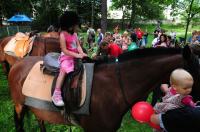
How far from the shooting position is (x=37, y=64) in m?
4.93

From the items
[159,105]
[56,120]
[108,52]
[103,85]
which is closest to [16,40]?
[108,52]

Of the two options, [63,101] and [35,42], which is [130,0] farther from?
[63,101]

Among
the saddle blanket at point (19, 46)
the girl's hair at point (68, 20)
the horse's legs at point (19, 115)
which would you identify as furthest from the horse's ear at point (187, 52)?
the saddle blanket at point (19, 46)

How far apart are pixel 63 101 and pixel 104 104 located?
21.2 inches

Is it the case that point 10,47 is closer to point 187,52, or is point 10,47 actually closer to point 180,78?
point 187,52

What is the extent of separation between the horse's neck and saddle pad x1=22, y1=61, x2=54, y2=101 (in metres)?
1.13

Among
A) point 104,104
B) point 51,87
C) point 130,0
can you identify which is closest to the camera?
point 104,104

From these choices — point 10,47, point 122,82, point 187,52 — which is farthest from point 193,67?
point 10,47

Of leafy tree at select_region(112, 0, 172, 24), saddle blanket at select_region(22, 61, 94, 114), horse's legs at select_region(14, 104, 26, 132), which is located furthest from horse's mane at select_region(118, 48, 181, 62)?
leafy tree at select_region(112, 0, 172, 24)

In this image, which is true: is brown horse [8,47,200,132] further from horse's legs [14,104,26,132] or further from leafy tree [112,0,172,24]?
leafy tree [112,0,172,24]

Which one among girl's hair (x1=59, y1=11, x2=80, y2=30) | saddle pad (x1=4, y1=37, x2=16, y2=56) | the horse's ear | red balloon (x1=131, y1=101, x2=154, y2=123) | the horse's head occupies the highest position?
girl's hair (x1=59, y1=11, x2=80, y2=30)

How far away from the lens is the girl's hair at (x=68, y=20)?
4.14m

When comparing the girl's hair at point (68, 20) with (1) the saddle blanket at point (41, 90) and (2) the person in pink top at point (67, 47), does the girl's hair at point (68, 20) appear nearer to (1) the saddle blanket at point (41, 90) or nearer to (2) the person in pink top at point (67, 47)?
(2) the person in pink top at point (67, 47)

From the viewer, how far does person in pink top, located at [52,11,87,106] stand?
4.05 metres
